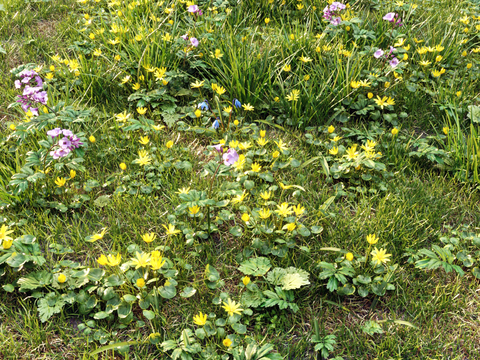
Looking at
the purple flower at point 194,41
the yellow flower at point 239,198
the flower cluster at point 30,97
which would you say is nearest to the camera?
the yellow flower at point 239,198

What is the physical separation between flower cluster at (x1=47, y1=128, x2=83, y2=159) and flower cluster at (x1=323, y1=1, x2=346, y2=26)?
2.13 metres

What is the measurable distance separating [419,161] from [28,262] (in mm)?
2233

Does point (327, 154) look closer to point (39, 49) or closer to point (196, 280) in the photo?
point (196, 280)

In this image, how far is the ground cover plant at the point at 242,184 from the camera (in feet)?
5.58

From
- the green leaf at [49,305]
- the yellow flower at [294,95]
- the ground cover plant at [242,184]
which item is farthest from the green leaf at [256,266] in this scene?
the yellow flower at [294,95]

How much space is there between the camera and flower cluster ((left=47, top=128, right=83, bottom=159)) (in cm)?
217

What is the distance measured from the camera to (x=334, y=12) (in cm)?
323

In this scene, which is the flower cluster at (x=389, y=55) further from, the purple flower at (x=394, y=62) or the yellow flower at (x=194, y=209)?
the yellow flower at (x=194, y=209)

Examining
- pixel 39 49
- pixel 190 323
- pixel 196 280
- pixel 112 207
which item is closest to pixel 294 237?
pixel 196 280

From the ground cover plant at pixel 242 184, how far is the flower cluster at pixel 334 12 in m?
0.02

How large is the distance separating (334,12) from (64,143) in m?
2.32

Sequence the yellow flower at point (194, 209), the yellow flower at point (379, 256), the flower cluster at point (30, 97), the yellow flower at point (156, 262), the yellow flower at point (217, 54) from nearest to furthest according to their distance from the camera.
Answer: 1. the yellow flower at point (156, 262)
2. the yellow flower at point (379, 256)
3. the yellow flower at point (194, 209)
4. the flower cluster at point (30, 97)
5. the yellow flower at point (217, 54)

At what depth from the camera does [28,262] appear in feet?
6.04

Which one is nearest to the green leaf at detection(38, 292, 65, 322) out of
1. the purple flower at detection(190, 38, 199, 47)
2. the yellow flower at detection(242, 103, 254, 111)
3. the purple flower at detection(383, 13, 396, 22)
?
the yellow flower at detection(242, 103, 254, 111)
